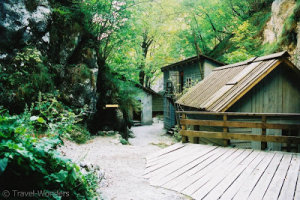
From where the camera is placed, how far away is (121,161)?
6.44 m

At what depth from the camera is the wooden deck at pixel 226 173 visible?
3.76m

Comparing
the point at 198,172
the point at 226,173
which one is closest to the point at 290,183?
the point at 226,173

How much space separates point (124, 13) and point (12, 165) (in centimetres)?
1276

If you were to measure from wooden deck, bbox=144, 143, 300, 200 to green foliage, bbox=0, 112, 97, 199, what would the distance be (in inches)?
77.4

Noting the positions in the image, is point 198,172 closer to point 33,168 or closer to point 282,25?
point 33,168

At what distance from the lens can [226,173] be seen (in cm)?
462

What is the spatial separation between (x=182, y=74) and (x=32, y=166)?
21.4m

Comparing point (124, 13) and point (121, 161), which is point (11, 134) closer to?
point (121, 161)

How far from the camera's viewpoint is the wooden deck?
148 inches

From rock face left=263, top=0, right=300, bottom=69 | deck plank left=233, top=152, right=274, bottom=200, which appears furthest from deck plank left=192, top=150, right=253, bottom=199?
rock face left=263, top=0, right=300, bottom=69

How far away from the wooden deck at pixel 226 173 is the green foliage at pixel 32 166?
1.97 meters

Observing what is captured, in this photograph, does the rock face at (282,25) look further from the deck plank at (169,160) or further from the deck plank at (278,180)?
the deck plank at (169,160)

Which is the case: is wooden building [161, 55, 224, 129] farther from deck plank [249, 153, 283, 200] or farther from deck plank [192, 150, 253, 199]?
deck plank [249, 153, 283, 200]

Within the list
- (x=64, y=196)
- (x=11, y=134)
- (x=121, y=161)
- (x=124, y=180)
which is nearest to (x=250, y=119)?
(x=121, y=161)
